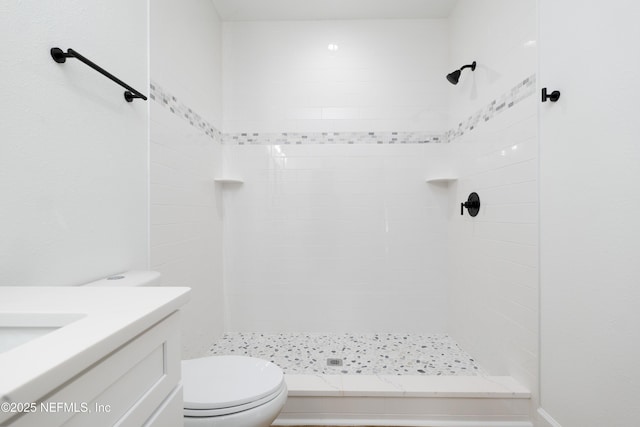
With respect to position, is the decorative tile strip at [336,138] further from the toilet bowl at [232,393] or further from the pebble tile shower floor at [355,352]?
the toilet bowl at [232,393]

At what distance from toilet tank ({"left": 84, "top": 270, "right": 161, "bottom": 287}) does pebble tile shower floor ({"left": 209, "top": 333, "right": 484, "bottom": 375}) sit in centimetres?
99

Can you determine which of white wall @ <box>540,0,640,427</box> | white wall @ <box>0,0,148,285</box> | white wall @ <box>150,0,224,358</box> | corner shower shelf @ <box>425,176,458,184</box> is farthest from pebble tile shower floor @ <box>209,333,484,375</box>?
corner shower shelf @ <box>425,176,458,184</box>

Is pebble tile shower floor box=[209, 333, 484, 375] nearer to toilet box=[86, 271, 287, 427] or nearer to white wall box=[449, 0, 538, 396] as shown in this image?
white wall box=[449, 0, 538, 396]

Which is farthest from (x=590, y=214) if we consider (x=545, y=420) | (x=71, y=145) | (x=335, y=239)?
(x=71, y=145)

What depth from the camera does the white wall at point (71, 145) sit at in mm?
799

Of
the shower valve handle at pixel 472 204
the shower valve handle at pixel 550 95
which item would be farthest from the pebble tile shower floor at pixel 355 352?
the shower valve handle at pixel 550 95

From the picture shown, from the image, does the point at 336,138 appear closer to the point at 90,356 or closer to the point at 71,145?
A: the point at 71,145

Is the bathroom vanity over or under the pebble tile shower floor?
over

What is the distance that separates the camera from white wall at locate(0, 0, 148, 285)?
0.80 meters

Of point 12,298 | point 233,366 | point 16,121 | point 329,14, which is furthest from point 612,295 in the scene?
point 329,14

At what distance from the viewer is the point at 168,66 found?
1.58 meters

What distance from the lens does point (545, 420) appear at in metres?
1.33

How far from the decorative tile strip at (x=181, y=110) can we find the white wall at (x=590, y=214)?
180cm

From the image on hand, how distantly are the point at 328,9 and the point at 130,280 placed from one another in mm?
2231
